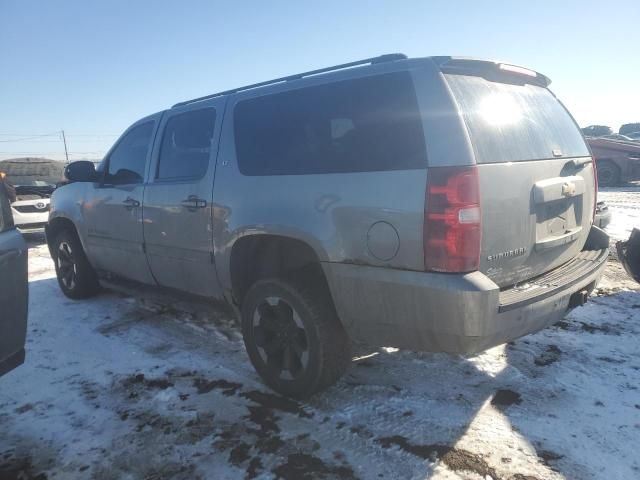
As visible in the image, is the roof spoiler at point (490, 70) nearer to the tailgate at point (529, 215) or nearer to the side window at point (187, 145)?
the tailgate at point (529, 215)

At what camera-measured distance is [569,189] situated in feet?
9.42

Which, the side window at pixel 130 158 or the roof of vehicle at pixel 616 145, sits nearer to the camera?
the side window at pixel 130 158

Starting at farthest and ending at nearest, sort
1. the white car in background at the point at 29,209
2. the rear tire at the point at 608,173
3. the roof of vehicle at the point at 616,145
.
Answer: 1. the rear tire at the point at 608,173
2. the roof of vehicle at the point at 616,145
3. the white car in background at the point at 29,209

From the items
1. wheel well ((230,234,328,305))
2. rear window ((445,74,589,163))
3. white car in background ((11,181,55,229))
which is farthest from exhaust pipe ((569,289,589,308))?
white car in background ((11,181,55,229))

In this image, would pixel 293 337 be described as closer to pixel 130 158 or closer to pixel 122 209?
pixel 122 209

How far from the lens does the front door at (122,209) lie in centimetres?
416

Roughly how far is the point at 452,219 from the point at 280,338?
Answer: 4.75 ft

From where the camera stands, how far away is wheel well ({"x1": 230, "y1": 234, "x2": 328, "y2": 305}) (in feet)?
9.78

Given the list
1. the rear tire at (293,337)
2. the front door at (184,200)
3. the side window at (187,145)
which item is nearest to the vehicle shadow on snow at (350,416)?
the rear tire at (293,337)

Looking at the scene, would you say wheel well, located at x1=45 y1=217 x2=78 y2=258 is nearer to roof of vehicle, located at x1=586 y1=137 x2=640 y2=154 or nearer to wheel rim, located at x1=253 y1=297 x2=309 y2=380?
wheel rim, located at x1=253 y1=297 x2=309 y2=380

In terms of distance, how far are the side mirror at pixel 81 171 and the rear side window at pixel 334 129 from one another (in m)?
2.05

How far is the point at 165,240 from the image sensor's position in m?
3.80

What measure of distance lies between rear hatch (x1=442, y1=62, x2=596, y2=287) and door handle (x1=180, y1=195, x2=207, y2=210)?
6.23 feet

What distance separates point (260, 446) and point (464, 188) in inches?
68.9
